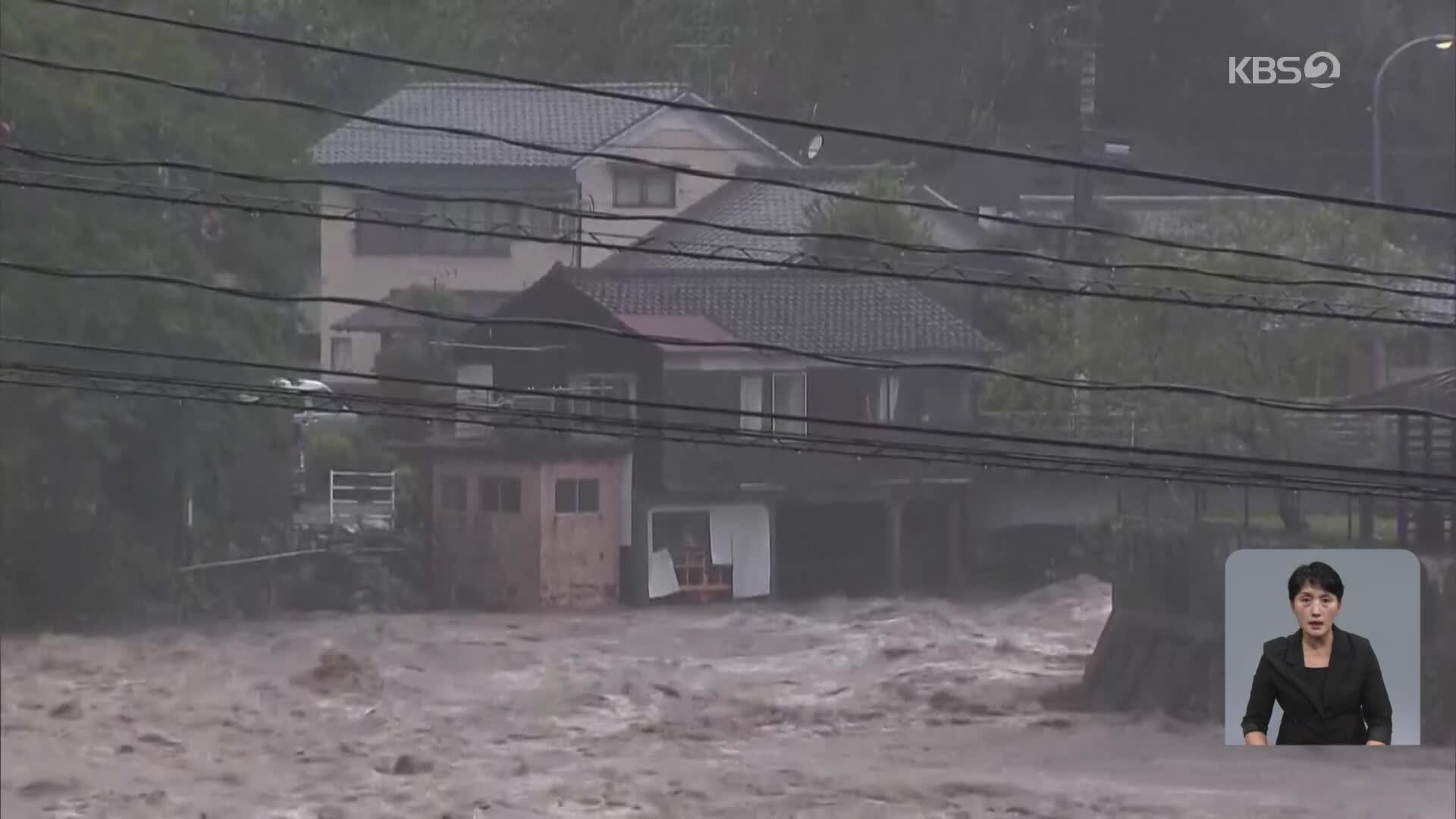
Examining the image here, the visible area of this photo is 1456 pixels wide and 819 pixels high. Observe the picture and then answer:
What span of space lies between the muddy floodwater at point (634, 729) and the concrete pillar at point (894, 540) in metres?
0.20

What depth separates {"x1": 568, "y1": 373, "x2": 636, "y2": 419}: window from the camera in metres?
5.77

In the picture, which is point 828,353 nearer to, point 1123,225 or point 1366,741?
point 1123,225

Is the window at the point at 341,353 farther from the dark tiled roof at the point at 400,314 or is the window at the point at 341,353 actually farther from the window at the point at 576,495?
the window at the point at 576,495

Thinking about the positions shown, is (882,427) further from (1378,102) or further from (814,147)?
(1378,102)

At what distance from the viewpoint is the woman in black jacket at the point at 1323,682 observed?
8.84ft

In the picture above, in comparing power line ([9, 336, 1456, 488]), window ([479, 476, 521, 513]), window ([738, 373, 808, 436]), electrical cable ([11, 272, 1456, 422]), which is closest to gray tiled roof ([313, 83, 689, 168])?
electrical cable ([11, 272, 1456, 422])

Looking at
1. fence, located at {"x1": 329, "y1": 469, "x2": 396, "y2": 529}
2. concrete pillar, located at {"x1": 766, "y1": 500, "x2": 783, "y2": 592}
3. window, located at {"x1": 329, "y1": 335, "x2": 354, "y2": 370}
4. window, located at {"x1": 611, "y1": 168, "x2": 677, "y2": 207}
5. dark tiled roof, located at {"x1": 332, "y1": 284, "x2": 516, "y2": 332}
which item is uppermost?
window, located at {"x1": 611, "y1": 168, "x2": 677, "y2": 207}

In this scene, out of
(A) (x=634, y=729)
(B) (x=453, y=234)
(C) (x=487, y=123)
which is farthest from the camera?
(A) (x=634, y=729)

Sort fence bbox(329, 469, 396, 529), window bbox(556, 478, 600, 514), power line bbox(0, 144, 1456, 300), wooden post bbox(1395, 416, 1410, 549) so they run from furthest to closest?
1. wooden post bbox(1395, 416, 1410, 549)
2. fence bbox(329, 469, 396, 529)
3. window bbox(556, 478, 600, 514)
4. power line bbox(0, 144, 1456, 300)

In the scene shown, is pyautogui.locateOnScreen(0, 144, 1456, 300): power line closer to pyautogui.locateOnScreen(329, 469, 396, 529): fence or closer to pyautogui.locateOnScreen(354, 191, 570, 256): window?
pyautogui.locateOnScreen(354, 191, 570, 256): window

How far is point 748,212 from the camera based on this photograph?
19.2ft

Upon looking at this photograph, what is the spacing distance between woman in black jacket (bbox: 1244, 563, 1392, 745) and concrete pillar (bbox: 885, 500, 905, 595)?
338 cm

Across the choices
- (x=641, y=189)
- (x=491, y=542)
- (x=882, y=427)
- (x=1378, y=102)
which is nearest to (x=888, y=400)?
(x=641, y=189)

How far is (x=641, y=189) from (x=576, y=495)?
102 cm
